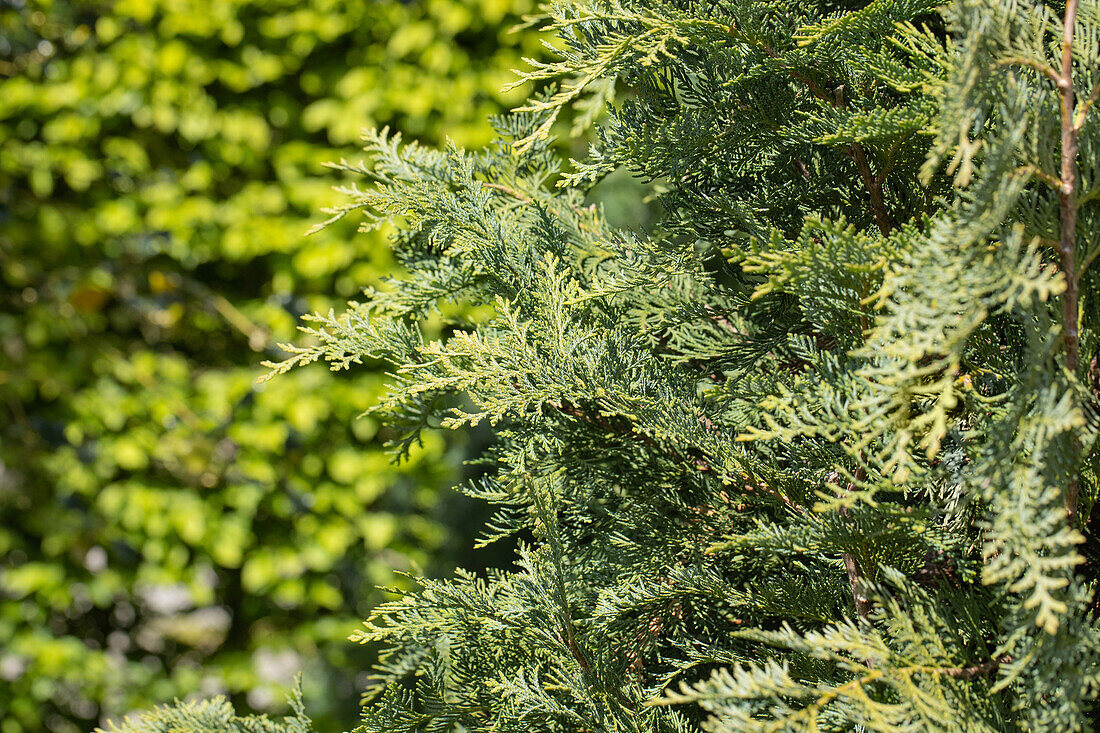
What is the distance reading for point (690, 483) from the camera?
0.97 meters

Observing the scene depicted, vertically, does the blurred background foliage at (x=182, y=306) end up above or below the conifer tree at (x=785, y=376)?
below

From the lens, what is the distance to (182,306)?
2656 mm

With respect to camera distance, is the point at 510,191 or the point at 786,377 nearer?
the point at 786,377

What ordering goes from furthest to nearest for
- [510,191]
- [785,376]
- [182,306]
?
[182,306], [510,191], [785,376]

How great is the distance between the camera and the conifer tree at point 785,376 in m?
0.68

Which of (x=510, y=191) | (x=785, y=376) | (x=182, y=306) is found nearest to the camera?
(x=785, y=376)

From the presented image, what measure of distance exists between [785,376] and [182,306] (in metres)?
2.29

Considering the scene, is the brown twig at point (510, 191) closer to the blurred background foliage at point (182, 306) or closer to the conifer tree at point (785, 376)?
the conifer tree at point (785, 376)

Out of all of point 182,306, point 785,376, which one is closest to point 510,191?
point 785,376

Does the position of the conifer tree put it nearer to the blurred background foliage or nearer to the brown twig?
the brown twig

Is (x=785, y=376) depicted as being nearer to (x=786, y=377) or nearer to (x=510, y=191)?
(x=786, y=377)

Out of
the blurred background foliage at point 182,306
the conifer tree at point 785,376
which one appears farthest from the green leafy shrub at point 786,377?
the blurred background foliage at point 182,306

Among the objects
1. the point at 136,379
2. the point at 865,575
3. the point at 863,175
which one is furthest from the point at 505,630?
the point at 136,379

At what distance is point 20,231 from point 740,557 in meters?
2.53
